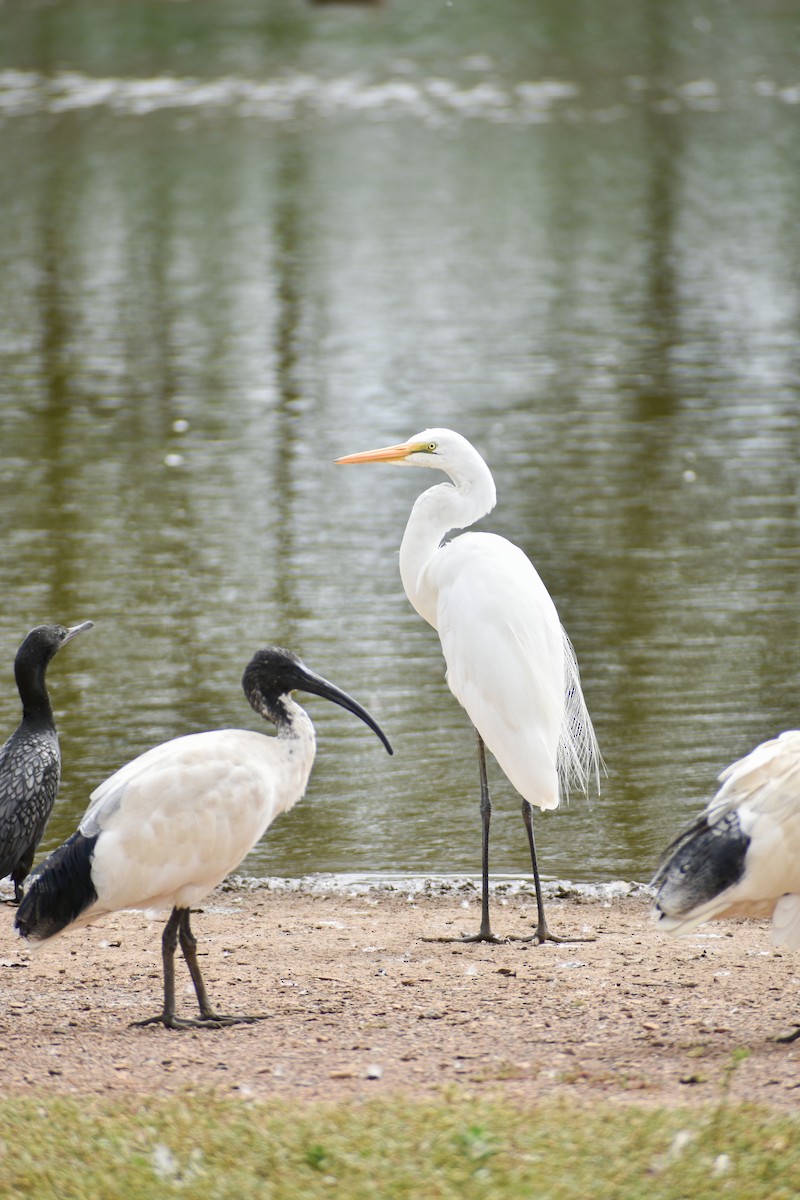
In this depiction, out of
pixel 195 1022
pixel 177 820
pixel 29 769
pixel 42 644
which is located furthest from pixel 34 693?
pixel 195 1022

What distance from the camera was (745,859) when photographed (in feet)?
17.0

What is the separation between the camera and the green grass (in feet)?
14.1

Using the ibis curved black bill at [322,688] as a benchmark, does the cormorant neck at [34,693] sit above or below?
below

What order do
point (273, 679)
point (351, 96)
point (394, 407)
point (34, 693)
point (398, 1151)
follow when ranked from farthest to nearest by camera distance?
point (351, 96), point (394, 407), point (34, 693), point (273, 679), point (398, 1151)

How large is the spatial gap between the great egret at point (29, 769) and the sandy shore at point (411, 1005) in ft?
1.24

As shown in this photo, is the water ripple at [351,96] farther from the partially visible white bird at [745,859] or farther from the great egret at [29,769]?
Result: the partially visible white bird at [745,859]

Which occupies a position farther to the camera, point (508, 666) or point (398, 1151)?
A: point (508, 666)

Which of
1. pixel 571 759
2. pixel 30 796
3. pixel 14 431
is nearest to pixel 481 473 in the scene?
pixel 571 759

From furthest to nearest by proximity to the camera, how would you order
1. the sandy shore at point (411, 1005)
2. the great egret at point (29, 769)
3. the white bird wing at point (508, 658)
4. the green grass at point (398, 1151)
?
1. the white bird wing at point (508, 658)
2. the great egret at point (29, 769)
3. the sandy shore at point (411, 1005)
4. the green grass at point (398, 1151)

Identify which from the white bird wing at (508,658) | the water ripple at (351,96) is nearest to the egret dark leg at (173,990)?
the white bird wing at (508,658)

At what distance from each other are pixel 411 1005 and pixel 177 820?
1.05 meters

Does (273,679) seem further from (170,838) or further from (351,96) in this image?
(351,96)

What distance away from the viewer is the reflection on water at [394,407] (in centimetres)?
888

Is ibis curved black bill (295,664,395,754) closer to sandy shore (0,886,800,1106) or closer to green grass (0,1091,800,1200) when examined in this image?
sandy shore (0,886,800,1106)
